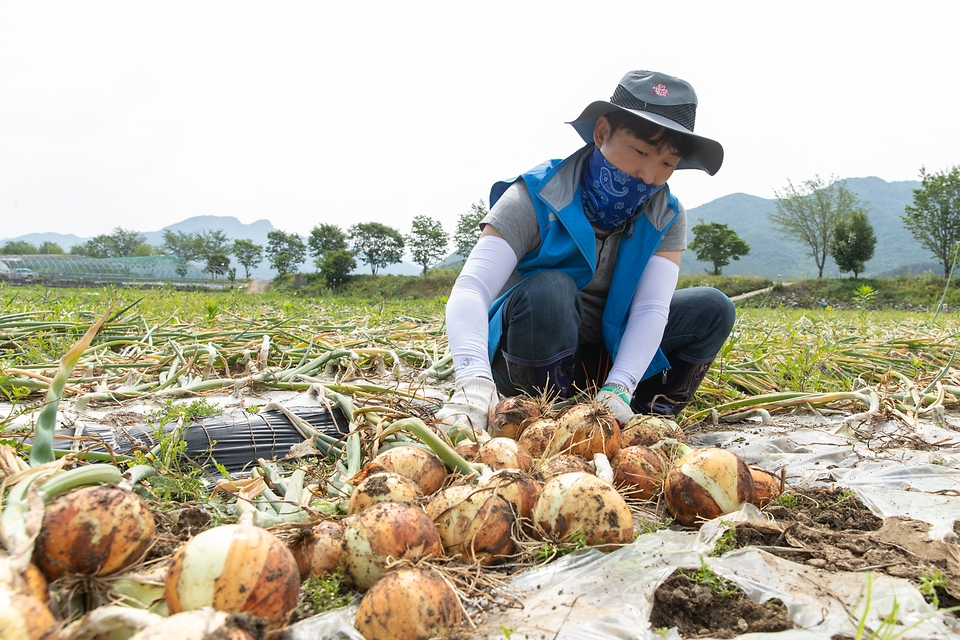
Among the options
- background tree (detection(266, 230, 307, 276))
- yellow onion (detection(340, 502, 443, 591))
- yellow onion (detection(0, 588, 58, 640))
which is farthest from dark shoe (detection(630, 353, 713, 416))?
background tree (detection(266, 230, 307, 276))

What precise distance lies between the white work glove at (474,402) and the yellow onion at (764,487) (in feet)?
2.51

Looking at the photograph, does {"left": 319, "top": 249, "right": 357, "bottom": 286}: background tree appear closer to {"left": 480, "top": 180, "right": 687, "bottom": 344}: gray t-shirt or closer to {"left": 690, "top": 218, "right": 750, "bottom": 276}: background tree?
{"left": 690, "top": 218, "right": 750, "bottom": 276}: background tree

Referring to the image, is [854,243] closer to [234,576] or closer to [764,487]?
[764,487]

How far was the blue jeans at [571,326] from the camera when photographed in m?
2.12

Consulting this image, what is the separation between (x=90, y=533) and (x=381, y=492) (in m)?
0.49

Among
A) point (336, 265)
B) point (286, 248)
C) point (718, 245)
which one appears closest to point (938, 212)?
point (718, 245)

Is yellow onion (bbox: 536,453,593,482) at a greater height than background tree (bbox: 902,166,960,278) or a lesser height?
lesser

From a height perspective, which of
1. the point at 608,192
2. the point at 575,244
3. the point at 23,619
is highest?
the point at 608,192

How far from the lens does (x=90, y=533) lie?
2.59 ft

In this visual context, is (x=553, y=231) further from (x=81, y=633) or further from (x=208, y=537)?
(x=81, y=633)

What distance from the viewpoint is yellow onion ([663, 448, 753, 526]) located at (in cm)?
129

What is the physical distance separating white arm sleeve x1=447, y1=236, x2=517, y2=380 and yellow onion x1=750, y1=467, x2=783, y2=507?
0.87 meters

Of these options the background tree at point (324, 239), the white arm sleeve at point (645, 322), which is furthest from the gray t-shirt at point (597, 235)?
the background tree at point (324, 239)

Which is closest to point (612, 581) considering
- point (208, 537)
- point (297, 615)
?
point (297, 615)
